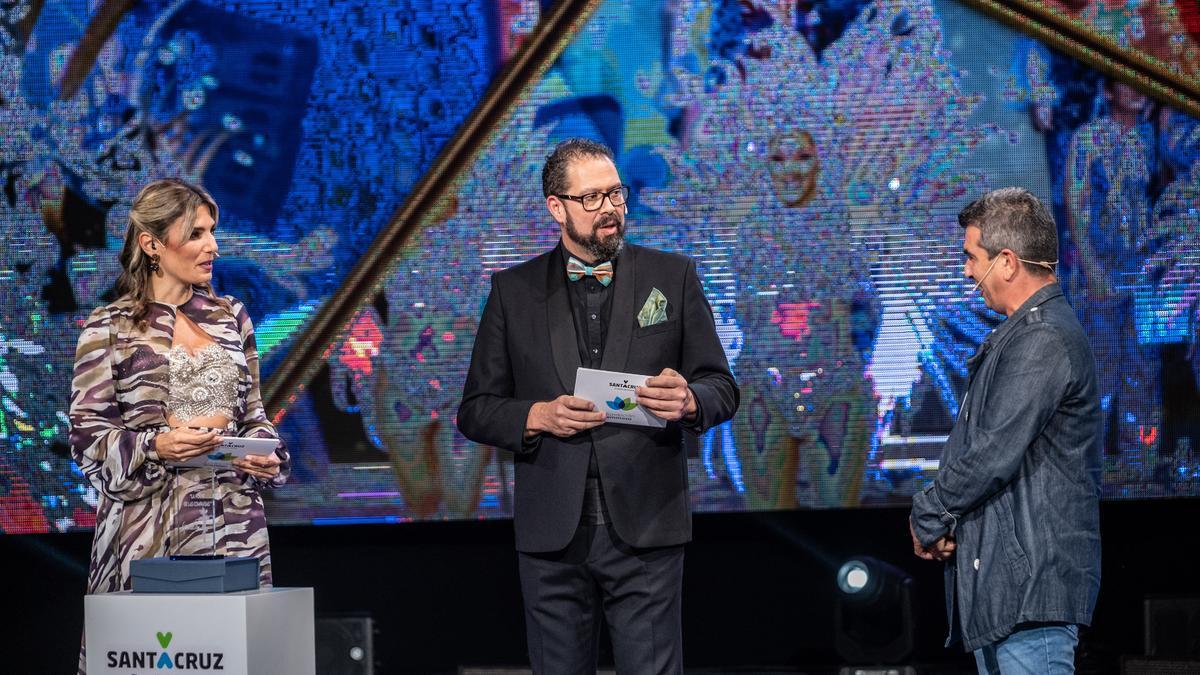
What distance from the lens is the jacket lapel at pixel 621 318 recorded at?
273 cm

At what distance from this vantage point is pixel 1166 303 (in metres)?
4.16

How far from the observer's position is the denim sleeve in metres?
2.40

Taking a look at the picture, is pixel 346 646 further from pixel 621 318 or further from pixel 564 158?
pixel 564 158

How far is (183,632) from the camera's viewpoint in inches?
99.4

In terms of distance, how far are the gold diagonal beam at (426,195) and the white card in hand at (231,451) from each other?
5.39 ft

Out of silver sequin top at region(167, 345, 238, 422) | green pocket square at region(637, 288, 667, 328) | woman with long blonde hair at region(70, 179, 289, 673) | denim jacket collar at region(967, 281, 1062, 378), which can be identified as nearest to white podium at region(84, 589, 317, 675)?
woman with long blonde hair at region(70, 179, 289, 673)

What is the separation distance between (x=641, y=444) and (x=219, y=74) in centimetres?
255

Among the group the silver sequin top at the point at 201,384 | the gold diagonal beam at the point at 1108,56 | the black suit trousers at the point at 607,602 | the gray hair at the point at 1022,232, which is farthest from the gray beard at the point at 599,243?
the gold diagonal beam at the point at 1108,56

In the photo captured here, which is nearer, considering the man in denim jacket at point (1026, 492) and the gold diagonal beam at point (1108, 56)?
the man in denim jacket at point (1026, 492)

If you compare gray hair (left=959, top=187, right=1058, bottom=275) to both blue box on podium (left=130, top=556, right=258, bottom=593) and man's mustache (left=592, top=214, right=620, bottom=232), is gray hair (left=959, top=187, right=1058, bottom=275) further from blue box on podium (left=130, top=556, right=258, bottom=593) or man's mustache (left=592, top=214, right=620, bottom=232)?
blue box on podium (left=130, top=556, right=258, bottom=593)

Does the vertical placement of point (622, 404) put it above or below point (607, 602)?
above

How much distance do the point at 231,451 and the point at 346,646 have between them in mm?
1773

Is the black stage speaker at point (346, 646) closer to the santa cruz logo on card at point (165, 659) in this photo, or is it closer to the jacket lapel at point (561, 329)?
the santa cruz logo on card at point (165, 659)

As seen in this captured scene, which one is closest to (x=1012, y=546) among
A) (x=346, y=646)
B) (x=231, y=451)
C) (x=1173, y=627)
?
(x=231, y=451)
